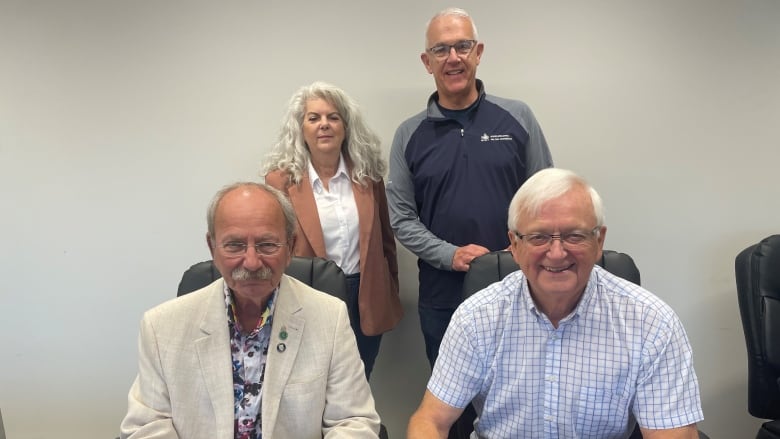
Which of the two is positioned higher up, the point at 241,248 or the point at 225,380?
the point at 241,248

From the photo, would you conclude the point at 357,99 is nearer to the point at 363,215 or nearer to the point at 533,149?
the point at 363,215

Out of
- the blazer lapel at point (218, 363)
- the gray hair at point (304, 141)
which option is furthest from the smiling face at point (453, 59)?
the blazer lapel at point (218, 363)

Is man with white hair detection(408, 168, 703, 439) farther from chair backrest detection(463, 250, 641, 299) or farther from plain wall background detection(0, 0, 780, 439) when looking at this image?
plain wall background detection(0, 0, 780, 439)

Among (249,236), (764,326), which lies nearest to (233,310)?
(249,236)

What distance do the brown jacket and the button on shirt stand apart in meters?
0.03

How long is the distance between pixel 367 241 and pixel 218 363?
0.86m

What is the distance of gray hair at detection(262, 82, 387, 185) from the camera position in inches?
82.3

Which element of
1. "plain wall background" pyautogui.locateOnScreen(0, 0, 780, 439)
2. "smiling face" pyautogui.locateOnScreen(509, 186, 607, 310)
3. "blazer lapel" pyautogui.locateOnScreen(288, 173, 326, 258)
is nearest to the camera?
"smiling face" pyautogui.locateOnScreen(509, 186, 607, 310)

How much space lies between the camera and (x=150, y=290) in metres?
2.59

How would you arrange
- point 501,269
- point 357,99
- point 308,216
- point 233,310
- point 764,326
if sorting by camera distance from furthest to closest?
point 357,99 → point 308,216 → point 764,326 → point 501,269 → point 233,310

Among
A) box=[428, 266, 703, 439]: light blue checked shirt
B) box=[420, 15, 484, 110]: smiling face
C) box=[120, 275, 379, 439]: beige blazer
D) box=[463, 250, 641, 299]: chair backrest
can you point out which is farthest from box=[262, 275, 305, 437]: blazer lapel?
box=[420, 15, 484, 110]: smiling face

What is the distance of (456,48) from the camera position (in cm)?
196

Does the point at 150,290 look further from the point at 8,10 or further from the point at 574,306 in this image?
the point at 574,306

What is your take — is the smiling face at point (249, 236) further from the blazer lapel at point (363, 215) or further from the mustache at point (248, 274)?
the blazer lapel at point (363, 215)
